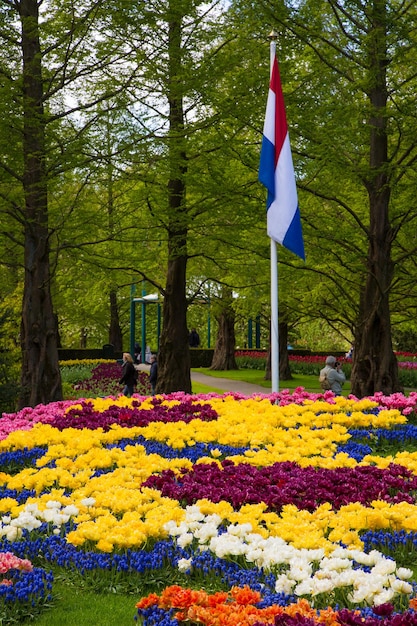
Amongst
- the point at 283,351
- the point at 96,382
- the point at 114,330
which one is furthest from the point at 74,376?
the point at 114,330

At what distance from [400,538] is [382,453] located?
3.10 m

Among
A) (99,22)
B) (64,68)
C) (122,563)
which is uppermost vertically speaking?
(99,22)

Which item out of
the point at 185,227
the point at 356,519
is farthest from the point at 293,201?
the point at 356,519

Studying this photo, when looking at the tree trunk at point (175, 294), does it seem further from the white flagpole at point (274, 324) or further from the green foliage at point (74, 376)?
the green foliage at point (74, 376)

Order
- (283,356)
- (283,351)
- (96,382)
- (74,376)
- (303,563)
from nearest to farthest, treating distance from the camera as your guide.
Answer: (303,563) → (96,382) → (74,376) → (283,351) → (283,356)

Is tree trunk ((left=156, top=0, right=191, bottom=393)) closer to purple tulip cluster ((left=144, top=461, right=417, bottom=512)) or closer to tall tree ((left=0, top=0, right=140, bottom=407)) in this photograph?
tall tree ((left=0, top=0, right=140, bottom=407))

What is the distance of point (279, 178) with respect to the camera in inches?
422

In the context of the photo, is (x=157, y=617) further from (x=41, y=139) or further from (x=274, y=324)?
(x=41, y=139)

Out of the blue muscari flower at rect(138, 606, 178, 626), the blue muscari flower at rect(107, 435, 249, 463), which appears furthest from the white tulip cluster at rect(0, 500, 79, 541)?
the blue muscari flower at rect(107, 435, 249, 463)

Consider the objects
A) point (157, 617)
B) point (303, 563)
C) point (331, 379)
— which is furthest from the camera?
point (331, 379)

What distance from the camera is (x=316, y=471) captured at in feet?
21.6

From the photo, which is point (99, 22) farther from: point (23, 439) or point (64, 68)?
point (23, 439)

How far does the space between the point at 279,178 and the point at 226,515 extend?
21.3ft

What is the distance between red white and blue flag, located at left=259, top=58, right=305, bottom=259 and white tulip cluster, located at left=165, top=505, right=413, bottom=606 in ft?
20.1
